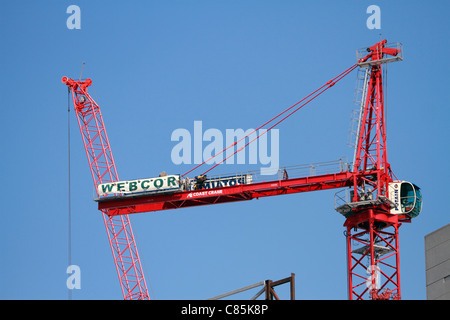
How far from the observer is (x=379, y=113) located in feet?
433

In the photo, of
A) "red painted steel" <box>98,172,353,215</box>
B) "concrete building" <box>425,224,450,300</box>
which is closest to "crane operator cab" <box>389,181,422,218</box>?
"red painted steel" <box>98,172,353,215</box>

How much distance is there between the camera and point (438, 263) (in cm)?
10238

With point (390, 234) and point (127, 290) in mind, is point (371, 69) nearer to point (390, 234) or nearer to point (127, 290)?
point (390, 234)

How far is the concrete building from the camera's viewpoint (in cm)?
10081

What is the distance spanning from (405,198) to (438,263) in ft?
85.3

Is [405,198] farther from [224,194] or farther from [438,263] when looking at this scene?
[438,263]

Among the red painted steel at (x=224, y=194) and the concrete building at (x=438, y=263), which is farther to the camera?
the red painted steel at (x=224, y=194)

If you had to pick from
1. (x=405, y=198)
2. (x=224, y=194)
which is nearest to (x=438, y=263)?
(x=405, y=198)

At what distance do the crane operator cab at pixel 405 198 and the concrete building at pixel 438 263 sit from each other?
73.7 ft

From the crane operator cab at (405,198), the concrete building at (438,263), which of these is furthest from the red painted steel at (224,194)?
the concrete building at (438,263)

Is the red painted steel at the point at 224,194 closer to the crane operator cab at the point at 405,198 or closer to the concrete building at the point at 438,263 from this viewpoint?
the crane operator cab at the point at 405,198

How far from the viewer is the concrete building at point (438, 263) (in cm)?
10081

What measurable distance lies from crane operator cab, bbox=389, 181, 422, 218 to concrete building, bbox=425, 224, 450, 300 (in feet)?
73.7

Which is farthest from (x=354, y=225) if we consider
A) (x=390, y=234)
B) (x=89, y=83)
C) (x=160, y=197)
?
(x=89, y=83)
